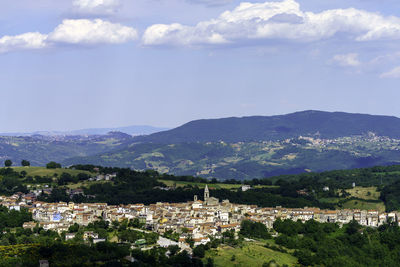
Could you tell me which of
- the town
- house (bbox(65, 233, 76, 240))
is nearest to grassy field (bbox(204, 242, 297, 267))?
the town

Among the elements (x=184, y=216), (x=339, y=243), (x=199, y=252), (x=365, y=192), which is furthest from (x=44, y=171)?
(x=199, y=252)

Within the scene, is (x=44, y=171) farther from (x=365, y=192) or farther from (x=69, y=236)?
(x=365, y=192)

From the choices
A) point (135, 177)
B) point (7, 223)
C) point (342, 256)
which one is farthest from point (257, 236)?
point (135, 177)

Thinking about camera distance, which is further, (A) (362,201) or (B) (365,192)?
(B) (365,192)

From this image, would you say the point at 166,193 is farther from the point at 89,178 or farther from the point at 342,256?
the point at 342,256

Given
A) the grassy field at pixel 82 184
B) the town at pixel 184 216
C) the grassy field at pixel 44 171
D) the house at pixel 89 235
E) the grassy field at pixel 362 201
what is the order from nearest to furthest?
the house at pixel 89 235 → the town at pixel 184 216 → the grassy field at pixel 362 201 → the grassy field at pixel 82 184 → the grassy field at pixel 44 171

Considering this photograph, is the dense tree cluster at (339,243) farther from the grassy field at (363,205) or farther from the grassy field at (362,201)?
the grassy field at (362,201)

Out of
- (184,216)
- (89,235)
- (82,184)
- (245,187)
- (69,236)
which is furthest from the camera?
(245,187)

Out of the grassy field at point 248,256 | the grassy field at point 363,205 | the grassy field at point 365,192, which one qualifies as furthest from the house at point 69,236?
the grassy field at point 365,192
